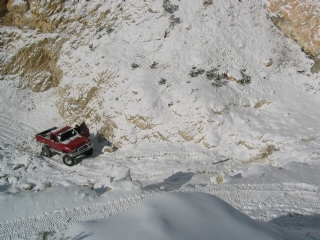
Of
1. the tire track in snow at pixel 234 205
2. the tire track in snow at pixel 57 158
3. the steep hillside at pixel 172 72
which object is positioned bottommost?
the tire track in snow at pixel 57 158

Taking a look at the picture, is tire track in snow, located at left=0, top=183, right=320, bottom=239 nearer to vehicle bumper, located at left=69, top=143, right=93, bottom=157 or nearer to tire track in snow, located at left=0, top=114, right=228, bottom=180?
tire track in snow, located at left=0, top=114, right=228, bottom=180

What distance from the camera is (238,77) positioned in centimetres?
1448

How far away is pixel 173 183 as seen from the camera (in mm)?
10664

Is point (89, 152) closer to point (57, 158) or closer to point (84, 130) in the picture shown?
point (84, 130)

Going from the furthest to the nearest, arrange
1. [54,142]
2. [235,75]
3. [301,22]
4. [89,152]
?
[301,22] < [235,75] < [89,152] < [54,142]

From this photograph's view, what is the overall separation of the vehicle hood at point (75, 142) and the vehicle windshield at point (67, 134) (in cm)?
23

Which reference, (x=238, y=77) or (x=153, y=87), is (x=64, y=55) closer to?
(x=153, y=87)

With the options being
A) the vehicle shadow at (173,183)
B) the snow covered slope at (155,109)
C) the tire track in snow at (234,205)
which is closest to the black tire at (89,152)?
the snow covered slope at (155,109)

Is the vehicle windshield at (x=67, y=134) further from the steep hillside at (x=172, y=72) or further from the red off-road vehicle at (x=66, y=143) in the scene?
the steep hillside at (x=172, y=72)

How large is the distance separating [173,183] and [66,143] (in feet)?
19.1

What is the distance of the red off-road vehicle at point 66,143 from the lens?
13.0 meters

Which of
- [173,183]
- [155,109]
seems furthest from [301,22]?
[173,183]

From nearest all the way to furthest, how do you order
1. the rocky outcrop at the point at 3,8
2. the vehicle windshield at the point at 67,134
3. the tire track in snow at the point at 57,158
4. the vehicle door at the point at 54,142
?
the tire track in snow at the point at 57,158, the vehicle door at the point at 54,142, the vehicle windshield at the point at 67,134, the rocky outcrop at the point at 3,8

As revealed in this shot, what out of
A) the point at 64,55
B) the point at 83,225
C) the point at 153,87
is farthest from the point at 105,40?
the point at 83,225
